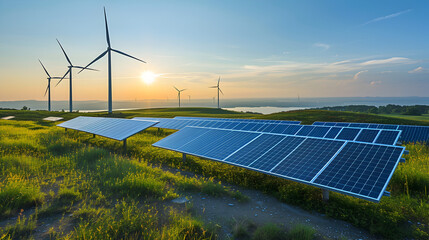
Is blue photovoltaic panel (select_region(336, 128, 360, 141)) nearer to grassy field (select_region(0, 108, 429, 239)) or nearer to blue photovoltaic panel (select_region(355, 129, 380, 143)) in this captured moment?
blue photovoltaic panel (select_region(355, 129, 380, 143))

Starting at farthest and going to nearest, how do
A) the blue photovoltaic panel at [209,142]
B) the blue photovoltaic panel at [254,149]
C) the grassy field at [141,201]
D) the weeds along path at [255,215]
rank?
Result: 1. the blue photovoltaic panel at [209,142]
2. the blue photovoltaic panel at [254,149]
3. the weeds along path at [255,215]
4. the grassy field at [141,201]

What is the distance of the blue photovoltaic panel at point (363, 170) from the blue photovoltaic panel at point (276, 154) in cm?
178


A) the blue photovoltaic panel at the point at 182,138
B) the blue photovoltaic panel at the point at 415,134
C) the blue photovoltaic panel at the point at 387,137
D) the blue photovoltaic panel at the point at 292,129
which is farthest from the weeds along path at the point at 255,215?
the blue photovoltaic panel at the point at 415,134

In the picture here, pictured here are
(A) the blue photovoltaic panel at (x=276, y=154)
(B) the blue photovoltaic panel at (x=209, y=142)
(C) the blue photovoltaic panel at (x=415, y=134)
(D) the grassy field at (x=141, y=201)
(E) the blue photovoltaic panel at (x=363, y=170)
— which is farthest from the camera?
(C) the blue photovoltaic panel at (x=415, y=134)

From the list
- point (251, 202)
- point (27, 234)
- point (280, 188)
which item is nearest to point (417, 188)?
point (280, 188)

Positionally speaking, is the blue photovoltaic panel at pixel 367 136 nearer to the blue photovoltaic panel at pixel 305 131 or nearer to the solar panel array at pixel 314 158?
the blue photovoltaic panel at pixel 305 131

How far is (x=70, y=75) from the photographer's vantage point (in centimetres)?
6141

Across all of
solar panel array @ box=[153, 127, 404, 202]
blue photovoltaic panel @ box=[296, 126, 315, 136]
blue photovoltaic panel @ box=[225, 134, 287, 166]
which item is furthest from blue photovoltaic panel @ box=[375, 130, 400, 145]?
blue photovoltaic panel @ box=[225, 134, 287, 166]

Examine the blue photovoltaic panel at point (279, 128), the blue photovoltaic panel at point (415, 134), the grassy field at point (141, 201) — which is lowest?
the grassy field at point (141, 201)

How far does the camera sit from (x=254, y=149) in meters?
10.2

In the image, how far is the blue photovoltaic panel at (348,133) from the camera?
1544cm

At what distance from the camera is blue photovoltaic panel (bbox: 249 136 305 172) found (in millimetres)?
8734

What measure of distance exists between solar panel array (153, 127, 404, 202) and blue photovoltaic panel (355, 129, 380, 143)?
23.5ft

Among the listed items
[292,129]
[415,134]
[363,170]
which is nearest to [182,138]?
[363,170]
